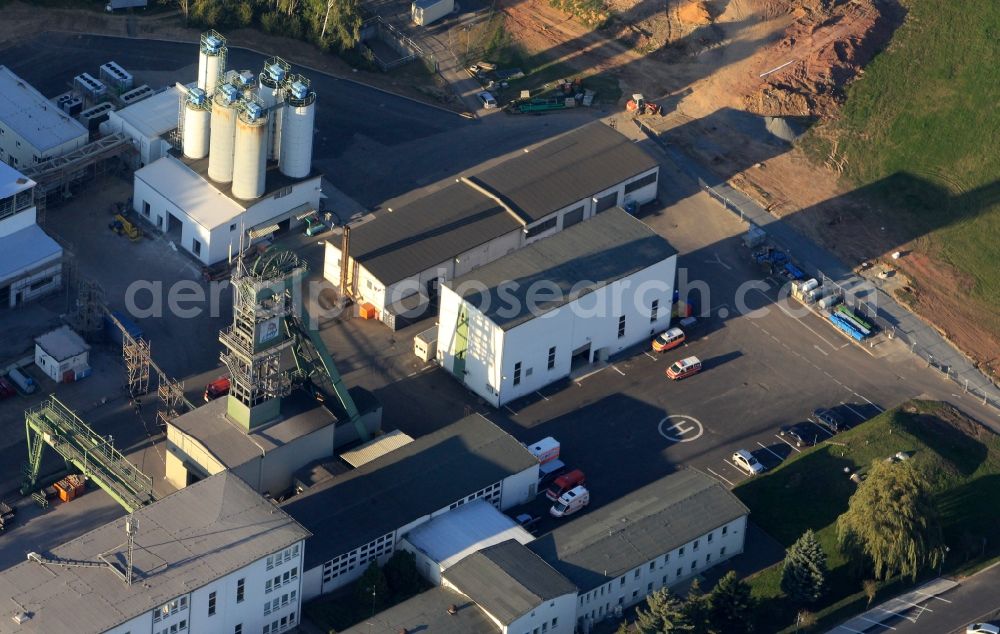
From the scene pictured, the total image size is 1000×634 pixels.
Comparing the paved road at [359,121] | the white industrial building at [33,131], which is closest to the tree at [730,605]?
the paved road at [359,121]

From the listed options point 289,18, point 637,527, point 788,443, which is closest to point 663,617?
point 637,527

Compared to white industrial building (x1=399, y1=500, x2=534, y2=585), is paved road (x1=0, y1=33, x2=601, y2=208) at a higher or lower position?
higher

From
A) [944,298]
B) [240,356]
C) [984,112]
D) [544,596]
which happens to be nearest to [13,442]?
[240,356]

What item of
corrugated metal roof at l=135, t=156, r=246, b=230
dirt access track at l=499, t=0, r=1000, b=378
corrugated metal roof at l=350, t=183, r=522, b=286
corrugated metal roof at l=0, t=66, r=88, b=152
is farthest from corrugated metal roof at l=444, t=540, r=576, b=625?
corrugated metal roof at l=0, t=66, r=88, b=152

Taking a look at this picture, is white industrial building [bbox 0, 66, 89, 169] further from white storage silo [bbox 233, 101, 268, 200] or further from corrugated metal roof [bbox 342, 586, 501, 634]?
corrugated metal roof [bbox 342, 586, 501, 634]

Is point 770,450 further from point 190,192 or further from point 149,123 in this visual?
point 149,123

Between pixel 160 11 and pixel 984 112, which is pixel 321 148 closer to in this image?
pixel 160 11
